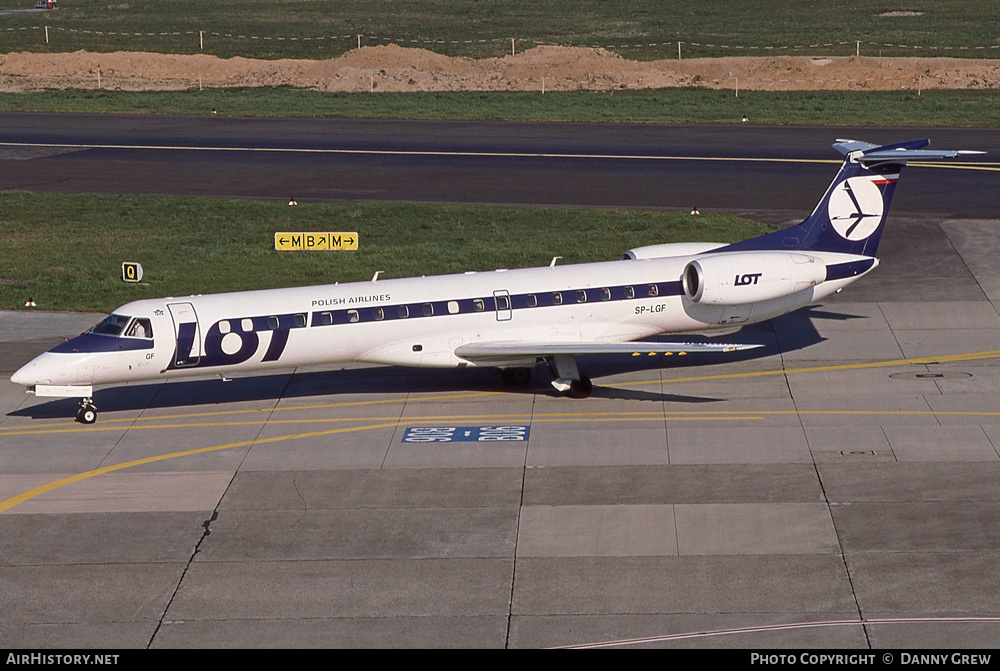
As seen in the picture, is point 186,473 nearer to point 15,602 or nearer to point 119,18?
point 15,602

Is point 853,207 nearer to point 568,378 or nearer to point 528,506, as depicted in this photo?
point 568,378

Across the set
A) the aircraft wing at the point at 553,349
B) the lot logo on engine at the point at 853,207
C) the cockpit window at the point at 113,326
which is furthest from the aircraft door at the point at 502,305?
the lot logo on engine at the point at 853,207

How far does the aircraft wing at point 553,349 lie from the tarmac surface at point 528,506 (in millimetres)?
1169

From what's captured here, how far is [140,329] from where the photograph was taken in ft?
86.2

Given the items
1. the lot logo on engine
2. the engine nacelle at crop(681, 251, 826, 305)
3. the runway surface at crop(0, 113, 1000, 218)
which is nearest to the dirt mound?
the runway surface at crop(0, 113, 1000, 218)

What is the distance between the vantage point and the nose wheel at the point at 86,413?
2703 centimetres

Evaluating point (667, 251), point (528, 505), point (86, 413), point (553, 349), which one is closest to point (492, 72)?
point (667, 251)

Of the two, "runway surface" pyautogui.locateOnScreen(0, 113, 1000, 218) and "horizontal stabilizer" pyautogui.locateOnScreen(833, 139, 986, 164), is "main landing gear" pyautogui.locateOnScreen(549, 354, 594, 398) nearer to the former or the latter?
"horizontal stabilizer" pyautogui.locateOnScreen(833, 139, 986, 164)

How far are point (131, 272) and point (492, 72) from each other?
4730cm

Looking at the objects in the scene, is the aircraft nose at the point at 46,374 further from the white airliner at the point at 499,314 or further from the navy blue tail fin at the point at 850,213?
the navy blue tail fin at the point at 850,213

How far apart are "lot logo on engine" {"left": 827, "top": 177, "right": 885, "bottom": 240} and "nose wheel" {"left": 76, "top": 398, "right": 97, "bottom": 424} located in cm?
1713

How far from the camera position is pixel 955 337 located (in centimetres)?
3159

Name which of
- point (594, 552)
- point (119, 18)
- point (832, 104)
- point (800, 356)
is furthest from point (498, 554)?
point (119, 18)

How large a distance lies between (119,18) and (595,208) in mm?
74889
